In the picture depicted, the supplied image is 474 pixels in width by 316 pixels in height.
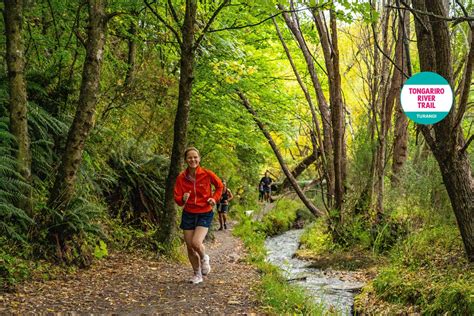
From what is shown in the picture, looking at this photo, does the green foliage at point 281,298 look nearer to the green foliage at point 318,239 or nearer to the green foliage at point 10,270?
the green foliage at point 10,270

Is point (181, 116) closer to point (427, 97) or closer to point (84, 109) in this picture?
point (84, 109)

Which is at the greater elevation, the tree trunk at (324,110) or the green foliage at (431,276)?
the tree trunk at (324,110)

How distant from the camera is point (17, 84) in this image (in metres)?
5.67

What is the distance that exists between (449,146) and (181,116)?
4.13 metres

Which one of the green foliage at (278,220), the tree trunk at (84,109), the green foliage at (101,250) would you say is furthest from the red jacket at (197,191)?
the green foliage at (278,220)

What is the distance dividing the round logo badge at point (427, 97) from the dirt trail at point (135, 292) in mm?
3233

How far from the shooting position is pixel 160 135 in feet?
37.7

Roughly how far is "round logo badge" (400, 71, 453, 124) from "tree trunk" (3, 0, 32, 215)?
5.02m

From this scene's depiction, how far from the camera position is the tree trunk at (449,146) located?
5.68 m

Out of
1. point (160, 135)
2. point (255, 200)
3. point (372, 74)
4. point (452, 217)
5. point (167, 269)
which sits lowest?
point (255, 200)

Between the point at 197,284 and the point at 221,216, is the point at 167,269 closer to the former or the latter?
the point at 197,284

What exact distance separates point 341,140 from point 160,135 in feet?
15.0

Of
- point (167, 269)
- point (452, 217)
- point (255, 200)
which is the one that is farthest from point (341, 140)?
point (255, 200)

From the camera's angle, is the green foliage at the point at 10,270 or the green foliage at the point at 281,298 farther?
the green foliage at the point at 281,298
